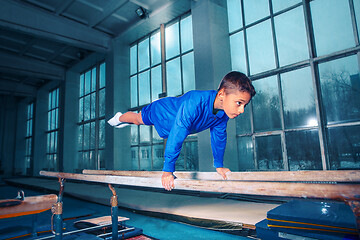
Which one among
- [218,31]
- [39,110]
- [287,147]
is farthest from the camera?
[39,110]

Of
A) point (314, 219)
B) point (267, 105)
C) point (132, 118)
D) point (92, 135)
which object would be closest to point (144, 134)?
point (92, 135)

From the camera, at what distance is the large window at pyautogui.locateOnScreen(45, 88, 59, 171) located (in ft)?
44.7

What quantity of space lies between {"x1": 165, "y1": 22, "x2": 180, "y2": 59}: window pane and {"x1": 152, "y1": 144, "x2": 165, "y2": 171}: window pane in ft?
10.5

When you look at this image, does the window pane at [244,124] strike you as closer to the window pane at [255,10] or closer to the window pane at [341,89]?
the window pane at [341,89]

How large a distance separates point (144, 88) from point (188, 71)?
2.34 metres

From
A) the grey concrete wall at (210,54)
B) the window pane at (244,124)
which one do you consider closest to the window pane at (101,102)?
the grey concrete wall at (210,54)

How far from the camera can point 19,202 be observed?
2.66 metres

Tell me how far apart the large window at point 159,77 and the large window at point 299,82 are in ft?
5.59

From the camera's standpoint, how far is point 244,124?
579 cm

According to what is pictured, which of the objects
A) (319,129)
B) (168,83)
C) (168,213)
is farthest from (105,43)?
(319,129)

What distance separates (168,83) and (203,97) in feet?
19.2

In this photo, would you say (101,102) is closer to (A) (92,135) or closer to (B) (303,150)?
(A) (92,135)

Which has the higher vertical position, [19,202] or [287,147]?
[287,147]

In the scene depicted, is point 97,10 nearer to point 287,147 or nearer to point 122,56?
point 122,56
